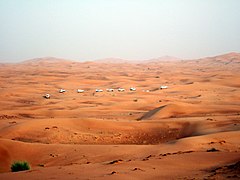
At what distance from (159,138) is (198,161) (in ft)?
26.9

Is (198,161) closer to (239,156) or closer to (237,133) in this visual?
(239,156)

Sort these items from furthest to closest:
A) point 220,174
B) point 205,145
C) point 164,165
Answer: point 205,145, point 164,165, point 220,174

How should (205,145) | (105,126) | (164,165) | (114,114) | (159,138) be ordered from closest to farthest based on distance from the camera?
1. (164,165)
2. (205,145)
3. (159,138)
4. (105,126)
5. (114,114)

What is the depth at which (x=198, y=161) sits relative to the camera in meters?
7.38

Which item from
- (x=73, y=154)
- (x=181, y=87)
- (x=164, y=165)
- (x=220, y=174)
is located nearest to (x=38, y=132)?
(x=73, y=154)

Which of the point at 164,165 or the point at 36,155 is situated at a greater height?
the point at 164,165

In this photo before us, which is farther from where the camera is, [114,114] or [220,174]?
[114,114]

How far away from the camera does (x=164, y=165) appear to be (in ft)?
Answer: 23.3

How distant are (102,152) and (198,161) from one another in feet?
13.8

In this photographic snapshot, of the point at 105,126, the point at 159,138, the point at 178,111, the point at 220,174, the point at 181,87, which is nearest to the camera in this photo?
the point at 220,174

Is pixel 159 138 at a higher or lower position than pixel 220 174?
lower

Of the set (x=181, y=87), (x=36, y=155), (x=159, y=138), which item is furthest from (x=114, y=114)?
(x=181, y=87)

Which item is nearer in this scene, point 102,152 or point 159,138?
point 102,152

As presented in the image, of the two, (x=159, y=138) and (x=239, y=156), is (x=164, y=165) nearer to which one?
(x=239, y=156)
